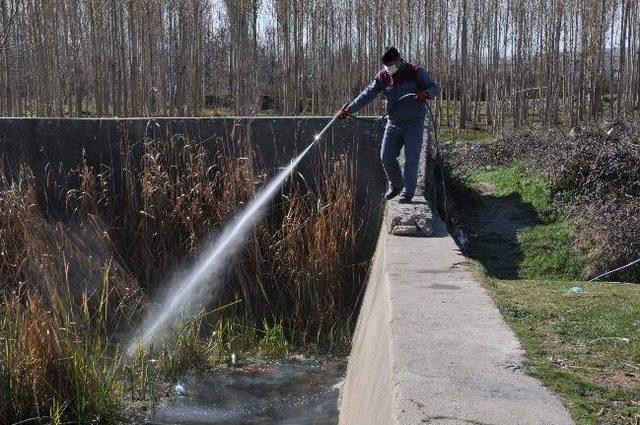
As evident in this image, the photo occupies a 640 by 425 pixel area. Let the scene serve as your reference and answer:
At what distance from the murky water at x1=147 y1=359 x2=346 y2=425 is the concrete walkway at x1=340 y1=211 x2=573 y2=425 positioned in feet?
3.48

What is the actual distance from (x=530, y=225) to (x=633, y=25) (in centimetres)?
1038

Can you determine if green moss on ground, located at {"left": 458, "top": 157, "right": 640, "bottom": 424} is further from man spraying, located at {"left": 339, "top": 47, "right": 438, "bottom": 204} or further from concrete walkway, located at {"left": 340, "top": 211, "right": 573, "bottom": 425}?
man spraying, located at {"left": 339, "top": 47, "right": 438, "bottom": 204}

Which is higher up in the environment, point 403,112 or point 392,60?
point 392,60

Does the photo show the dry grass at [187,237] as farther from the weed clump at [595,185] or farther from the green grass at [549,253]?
the weed clump at [595,185]

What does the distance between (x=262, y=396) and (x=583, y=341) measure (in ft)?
11.6

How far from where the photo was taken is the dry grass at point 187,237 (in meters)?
8.77

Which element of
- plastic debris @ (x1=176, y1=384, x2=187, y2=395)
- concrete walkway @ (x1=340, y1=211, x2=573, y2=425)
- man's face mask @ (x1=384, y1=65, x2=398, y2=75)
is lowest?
plastic debris @ (x1=176, y1=384, x2=187, y2=395)

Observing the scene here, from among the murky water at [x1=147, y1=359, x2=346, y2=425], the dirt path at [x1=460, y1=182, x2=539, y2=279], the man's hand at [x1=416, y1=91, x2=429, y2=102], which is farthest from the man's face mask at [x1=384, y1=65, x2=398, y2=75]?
the murky water at [x1=147, y1=359, x2=346, y2=425]

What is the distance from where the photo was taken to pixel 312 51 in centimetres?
2131

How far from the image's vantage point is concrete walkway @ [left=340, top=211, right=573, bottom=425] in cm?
367

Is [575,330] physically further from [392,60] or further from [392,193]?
[392,60]

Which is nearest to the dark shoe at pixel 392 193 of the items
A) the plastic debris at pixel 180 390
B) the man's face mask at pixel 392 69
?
the man's face mask at pixel 392 69

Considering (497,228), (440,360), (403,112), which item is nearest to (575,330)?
(440,360)

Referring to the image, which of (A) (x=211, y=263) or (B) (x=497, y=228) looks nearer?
(A) (x=211, y=263)
